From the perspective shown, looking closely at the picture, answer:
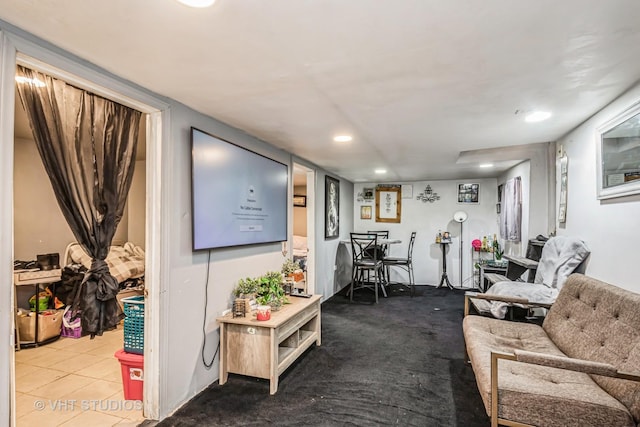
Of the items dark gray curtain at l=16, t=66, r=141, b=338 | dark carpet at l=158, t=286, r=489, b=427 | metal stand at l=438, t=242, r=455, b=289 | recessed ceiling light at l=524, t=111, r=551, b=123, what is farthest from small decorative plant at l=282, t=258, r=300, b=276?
metal stand at l=438, t=242, r=455, b=289

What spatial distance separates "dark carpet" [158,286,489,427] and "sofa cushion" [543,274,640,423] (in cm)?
73

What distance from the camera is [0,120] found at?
4.19 ft

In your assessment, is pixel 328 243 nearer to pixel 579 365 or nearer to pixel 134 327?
pixel 134 327

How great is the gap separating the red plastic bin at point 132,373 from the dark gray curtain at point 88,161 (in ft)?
0.80

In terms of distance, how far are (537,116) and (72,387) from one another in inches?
160

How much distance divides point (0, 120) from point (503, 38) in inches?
81.5

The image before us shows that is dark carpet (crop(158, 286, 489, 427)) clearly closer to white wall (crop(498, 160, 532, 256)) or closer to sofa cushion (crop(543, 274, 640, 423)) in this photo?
sofa cushion (crop(543, 274, 640, 423))

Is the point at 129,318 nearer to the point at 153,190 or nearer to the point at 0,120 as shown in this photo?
the point at 153,190

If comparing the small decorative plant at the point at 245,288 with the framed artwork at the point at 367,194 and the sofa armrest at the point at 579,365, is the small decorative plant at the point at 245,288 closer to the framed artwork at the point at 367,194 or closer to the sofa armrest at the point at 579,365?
the sofa armrest at the point at 579,365

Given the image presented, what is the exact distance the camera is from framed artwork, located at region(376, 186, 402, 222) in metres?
6.49

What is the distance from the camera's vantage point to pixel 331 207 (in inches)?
206

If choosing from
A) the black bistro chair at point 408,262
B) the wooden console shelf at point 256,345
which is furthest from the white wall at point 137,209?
the black bistro chair at point 408,262

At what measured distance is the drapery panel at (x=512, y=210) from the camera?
4.05m

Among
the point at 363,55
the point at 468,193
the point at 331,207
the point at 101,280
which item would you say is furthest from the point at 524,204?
the point at 101,280
